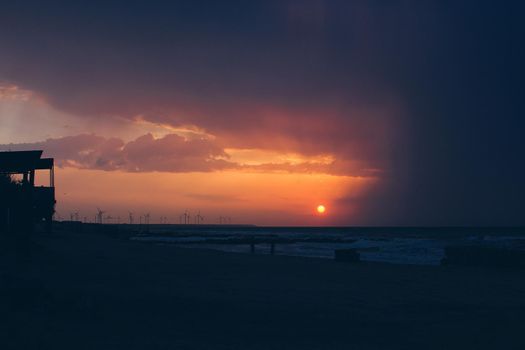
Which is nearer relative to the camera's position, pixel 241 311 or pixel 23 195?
pixel 241 311

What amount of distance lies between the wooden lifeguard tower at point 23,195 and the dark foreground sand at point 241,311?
287 cm

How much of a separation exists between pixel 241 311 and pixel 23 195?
17.2m

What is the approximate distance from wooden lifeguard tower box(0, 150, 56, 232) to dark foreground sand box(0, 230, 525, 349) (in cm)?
287

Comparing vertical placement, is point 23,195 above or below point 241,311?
above

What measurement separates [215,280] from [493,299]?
1079 centimetres

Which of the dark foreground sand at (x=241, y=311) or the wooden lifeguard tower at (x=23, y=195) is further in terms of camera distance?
the wooden lifeguard tower at (x=23, y=195)

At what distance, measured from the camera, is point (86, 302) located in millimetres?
14000

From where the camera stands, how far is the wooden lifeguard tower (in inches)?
1051

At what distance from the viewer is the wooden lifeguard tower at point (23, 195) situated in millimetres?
26695

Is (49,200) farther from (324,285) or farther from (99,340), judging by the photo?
(99,340)

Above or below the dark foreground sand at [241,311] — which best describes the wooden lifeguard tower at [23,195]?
above

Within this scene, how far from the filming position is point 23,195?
27375 millimetres

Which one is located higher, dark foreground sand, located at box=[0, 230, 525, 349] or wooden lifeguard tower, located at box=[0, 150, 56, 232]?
wooden lifeguard tower, located at box=[0, 150, 56, 232]

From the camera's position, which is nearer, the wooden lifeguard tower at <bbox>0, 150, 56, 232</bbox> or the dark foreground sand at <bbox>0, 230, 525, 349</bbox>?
the dark foreground sand at <bbox>0, 230, 525, 349</bbox>
